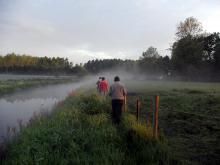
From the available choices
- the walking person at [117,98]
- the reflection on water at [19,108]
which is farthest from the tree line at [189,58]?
the walking person at [117,98]

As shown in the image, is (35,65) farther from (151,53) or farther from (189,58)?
(189,58)

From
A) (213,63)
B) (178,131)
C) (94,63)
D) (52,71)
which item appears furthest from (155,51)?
(178,131)

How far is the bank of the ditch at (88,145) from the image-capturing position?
6336mm

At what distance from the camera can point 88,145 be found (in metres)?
7.36

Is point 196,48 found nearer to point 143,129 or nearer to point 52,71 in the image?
point 143,129

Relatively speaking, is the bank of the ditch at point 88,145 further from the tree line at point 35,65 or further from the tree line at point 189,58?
the tree line at point 35,65

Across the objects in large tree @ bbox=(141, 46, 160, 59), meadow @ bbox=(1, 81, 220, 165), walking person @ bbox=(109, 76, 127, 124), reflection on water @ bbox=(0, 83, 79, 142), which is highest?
large tree @ bbox=(141, 46, 160, 59)

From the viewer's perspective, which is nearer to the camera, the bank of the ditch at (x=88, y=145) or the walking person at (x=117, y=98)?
the bank of the ditch at (x=88, y=145)

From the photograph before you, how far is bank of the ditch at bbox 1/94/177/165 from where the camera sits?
20.8 feet

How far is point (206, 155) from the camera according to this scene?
7012 millimetres

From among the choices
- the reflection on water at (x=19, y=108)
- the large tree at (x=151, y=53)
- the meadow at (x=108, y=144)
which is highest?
the large tree at (x=151, y=53)

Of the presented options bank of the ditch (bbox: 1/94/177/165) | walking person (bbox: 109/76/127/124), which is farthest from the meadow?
walking person (bbox: 109/76/127/124)

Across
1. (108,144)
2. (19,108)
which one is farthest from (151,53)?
(108,144)

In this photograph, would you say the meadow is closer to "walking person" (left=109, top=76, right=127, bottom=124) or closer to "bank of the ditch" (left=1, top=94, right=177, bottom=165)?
"bank of the ditch" (left=1, top=94, right=177, bottom=165)
